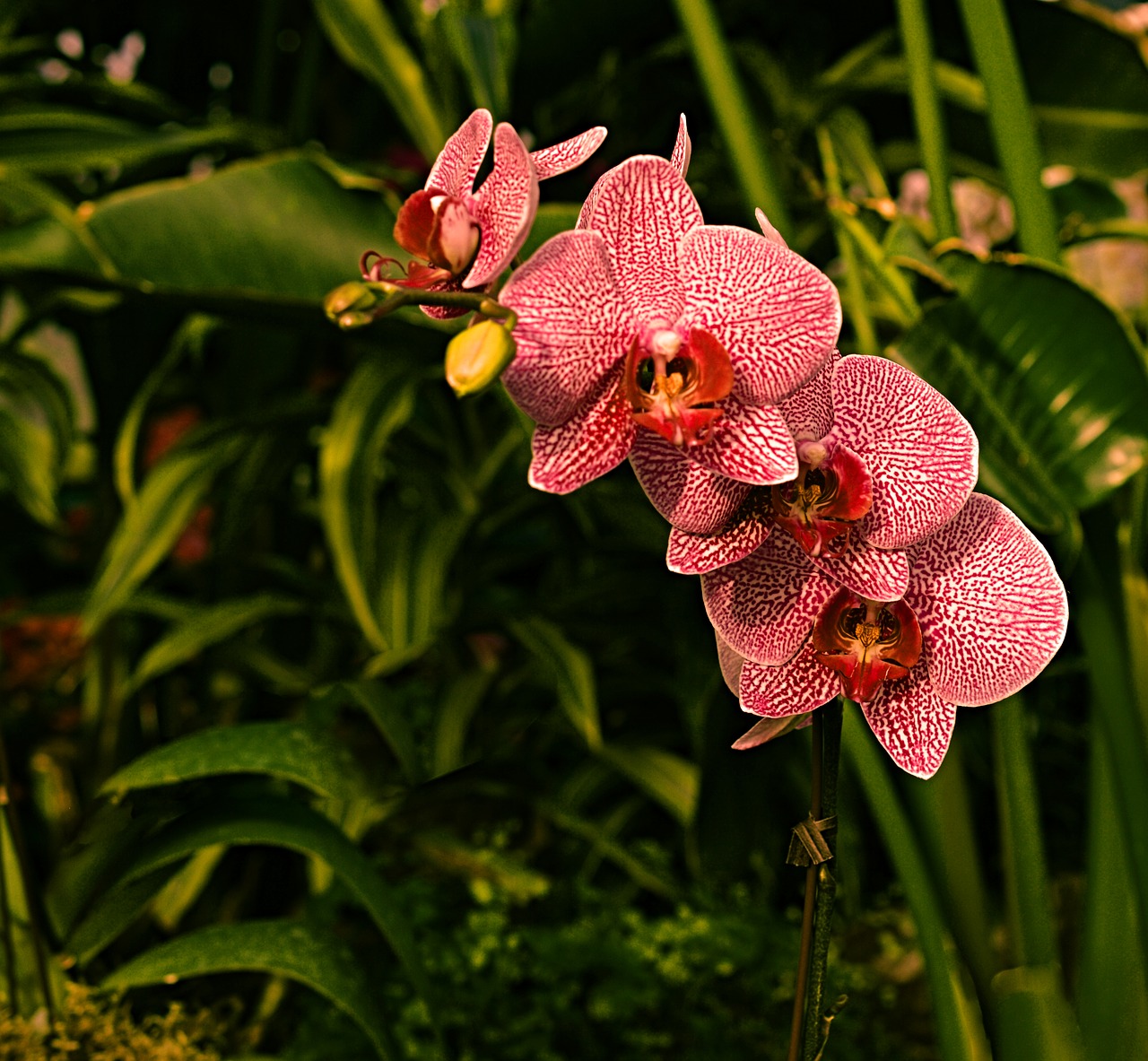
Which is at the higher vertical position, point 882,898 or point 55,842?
point 55,842

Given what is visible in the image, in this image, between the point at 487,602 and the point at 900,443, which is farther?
the point at 487,602

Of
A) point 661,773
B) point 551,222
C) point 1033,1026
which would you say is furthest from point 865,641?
point 661,773

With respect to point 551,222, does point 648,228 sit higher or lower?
lower

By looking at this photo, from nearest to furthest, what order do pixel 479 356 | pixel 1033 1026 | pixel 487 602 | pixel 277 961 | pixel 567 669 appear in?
1. pixel 479 356
2. pixel 1033 1026
3. pixel 277 961
4. pixel 567 669
5. pixel 487 602

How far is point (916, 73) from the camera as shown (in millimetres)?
741

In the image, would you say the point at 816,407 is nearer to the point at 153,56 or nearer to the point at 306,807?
the point at 306,807

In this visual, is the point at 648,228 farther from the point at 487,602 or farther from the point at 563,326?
the point at 487,602

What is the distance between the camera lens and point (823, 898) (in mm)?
327

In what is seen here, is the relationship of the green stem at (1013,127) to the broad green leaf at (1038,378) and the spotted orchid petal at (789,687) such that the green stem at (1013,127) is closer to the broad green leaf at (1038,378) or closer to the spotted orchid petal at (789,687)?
the broad green leaf at (1038,378)

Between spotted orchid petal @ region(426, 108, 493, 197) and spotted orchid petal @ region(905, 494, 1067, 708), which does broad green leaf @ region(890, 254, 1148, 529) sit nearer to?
spotted orchid petal @ region(905, 494, 1067, 708)

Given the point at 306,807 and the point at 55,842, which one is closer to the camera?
the point at 306,807

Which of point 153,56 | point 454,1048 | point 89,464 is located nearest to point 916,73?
point 454,1048

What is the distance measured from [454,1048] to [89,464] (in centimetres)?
126

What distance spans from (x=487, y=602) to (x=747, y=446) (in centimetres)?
90
